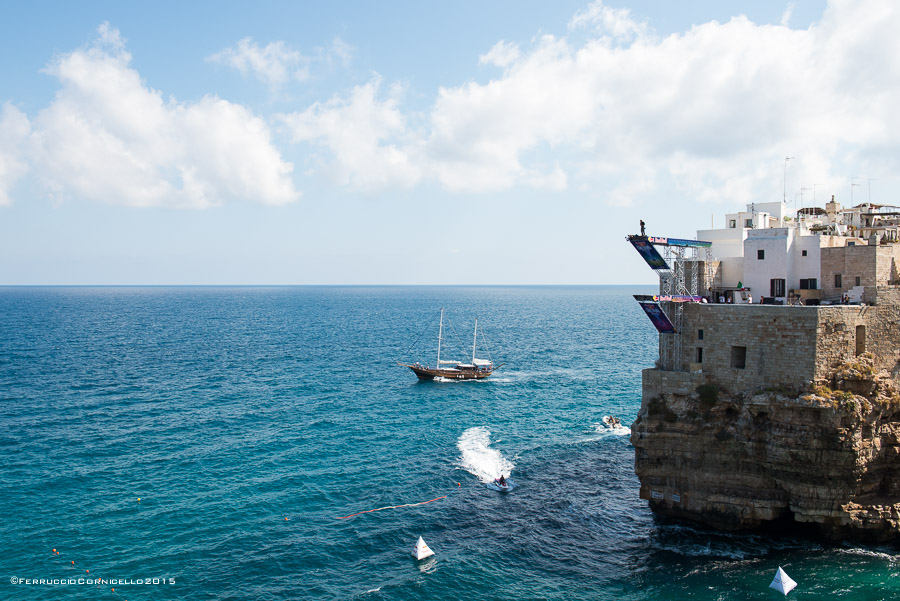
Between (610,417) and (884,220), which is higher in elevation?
(884,220)

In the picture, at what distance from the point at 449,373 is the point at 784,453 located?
1944 inches

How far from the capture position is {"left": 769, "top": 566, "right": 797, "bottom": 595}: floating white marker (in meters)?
25.3

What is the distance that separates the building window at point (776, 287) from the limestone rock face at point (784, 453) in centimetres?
672

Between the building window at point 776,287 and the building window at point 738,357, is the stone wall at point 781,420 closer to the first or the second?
the building window at point 738,357

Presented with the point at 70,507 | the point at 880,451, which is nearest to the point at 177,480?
the point at 70,507

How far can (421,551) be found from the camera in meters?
30.0

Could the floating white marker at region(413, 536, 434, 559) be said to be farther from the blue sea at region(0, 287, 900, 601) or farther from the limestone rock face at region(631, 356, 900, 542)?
the limestone rock face at region(631, 356, 900, 542)

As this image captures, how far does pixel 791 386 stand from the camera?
95.2ft

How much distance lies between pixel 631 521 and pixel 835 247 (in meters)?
19.9

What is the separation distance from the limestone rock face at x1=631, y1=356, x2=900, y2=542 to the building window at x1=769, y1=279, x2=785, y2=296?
6717mm

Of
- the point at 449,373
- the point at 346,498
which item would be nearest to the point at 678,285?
the point at 346,498

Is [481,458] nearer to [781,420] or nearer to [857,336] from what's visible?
[781,420]

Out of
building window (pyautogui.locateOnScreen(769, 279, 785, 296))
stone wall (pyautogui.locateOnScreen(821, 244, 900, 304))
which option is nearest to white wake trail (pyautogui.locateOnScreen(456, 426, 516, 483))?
building window (pyautogui.locateOnScreen(769, 279, 785, 296))

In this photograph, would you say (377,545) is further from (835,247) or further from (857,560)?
(835,247)
